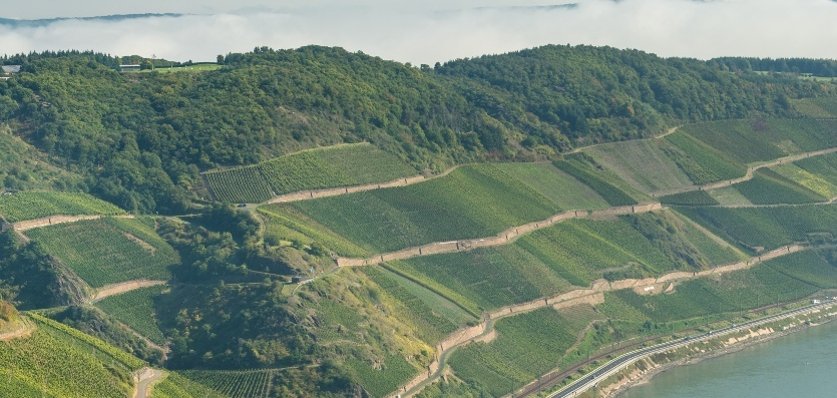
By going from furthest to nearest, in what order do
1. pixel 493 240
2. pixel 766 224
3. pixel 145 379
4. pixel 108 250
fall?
1. pixel 766 224
2. pixel 493 240
3. pixel 108 250
4. pixel 145 379

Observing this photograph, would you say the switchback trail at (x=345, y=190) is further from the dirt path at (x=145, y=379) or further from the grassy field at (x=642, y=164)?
the dirt path at (x=145, y=379)

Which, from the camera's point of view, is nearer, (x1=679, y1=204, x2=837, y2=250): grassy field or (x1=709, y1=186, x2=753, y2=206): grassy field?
(x1=679, y1=204, x2=837, y2=250): grassy field

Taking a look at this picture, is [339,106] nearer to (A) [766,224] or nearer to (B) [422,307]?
(B) [422,307]

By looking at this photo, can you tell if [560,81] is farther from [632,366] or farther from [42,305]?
[42,305]

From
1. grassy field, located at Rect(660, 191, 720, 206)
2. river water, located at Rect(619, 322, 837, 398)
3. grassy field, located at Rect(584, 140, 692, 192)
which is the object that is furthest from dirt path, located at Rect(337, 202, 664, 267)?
river water, located at Rect(619, 322, 837, 398)

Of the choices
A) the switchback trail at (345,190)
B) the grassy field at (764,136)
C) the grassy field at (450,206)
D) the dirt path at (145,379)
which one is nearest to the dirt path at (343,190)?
the switchback trail at (345,190)

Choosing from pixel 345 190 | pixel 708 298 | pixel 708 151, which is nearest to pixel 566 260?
pixel 708 298

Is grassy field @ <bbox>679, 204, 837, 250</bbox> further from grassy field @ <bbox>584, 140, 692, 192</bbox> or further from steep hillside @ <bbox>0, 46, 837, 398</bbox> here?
grassy field @ <bbox>584, 140, 692, 192</bbox>
